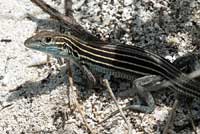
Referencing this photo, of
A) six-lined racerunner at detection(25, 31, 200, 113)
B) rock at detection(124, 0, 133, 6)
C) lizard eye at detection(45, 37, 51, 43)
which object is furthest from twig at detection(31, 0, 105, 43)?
rock at detection(124, 0, 133, 6)

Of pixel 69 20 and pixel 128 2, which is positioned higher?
pixel 128 2

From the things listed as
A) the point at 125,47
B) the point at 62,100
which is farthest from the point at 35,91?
the point at 125,47

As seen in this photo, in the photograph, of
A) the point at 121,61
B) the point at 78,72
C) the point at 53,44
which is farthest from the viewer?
the point at 78,72

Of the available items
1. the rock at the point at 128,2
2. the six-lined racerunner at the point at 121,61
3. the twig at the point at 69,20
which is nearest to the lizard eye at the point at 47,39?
the six-lined racerunner at the point at 121,61

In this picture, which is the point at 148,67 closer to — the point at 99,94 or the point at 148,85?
the point at 148,85

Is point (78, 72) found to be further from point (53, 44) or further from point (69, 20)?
point (69, 20)

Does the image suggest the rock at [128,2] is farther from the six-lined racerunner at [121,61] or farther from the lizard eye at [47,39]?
the lizard eye at [47,39]

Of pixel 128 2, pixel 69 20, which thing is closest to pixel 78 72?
pixel 69 20
